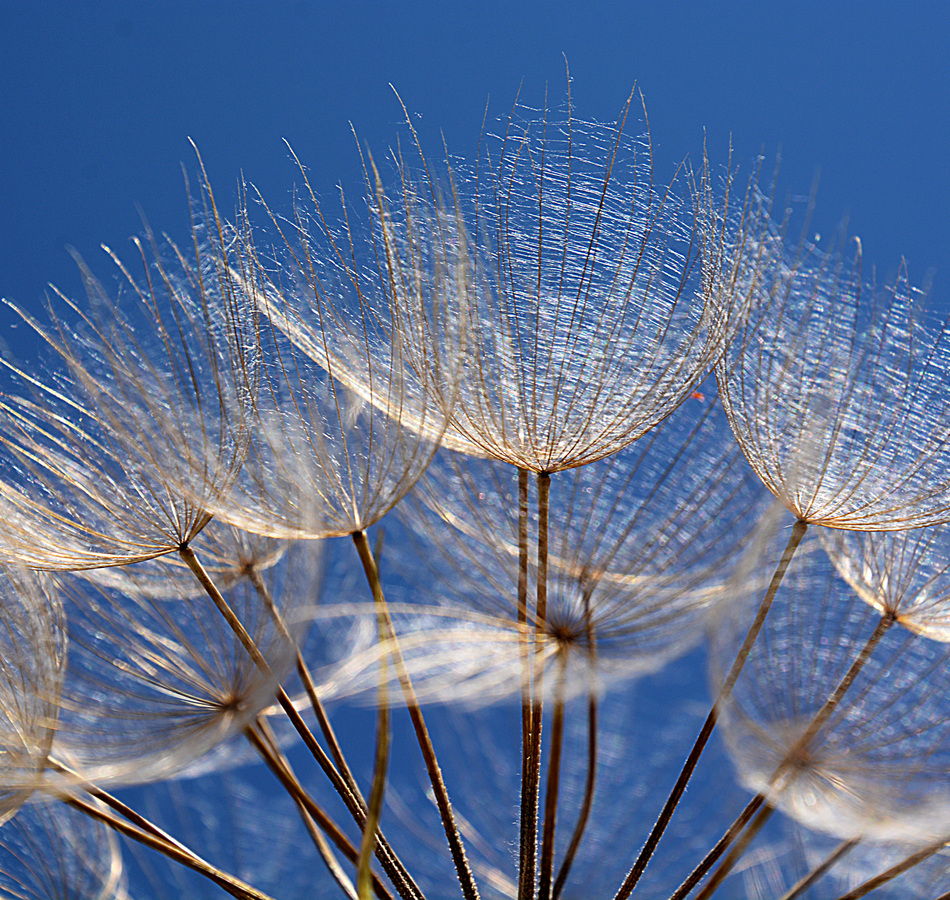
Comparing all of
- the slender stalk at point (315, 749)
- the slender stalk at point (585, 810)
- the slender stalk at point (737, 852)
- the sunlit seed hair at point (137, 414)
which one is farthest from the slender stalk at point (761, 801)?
the sunlit seed hair at point (137, 414)

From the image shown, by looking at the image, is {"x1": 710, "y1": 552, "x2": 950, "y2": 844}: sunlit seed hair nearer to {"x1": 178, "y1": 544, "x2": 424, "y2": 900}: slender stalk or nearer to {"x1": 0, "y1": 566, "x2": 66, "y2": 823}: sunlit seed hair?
{"x1": 178, "y1": 544, "x2": 424, "y2": 900}: slender stalk

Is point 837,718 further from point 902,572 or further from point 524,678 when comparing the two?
point 524,678

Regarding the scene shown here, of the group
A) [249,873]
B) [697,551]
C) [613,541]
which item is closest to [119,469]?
[613,541]

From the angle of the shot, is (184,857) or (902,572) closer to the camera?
(184,857)

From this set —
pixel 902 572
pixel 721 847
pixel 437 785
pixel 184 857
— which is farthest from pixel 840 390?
pixel 184 857

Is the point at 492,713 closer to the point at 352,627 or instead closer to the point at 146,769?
the point at 352,627

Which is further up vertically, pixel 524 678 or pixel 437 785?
pixel 524 678

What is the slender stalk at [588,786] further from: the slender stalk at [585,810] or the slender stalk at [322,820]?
the slender stalk at [322,820]
